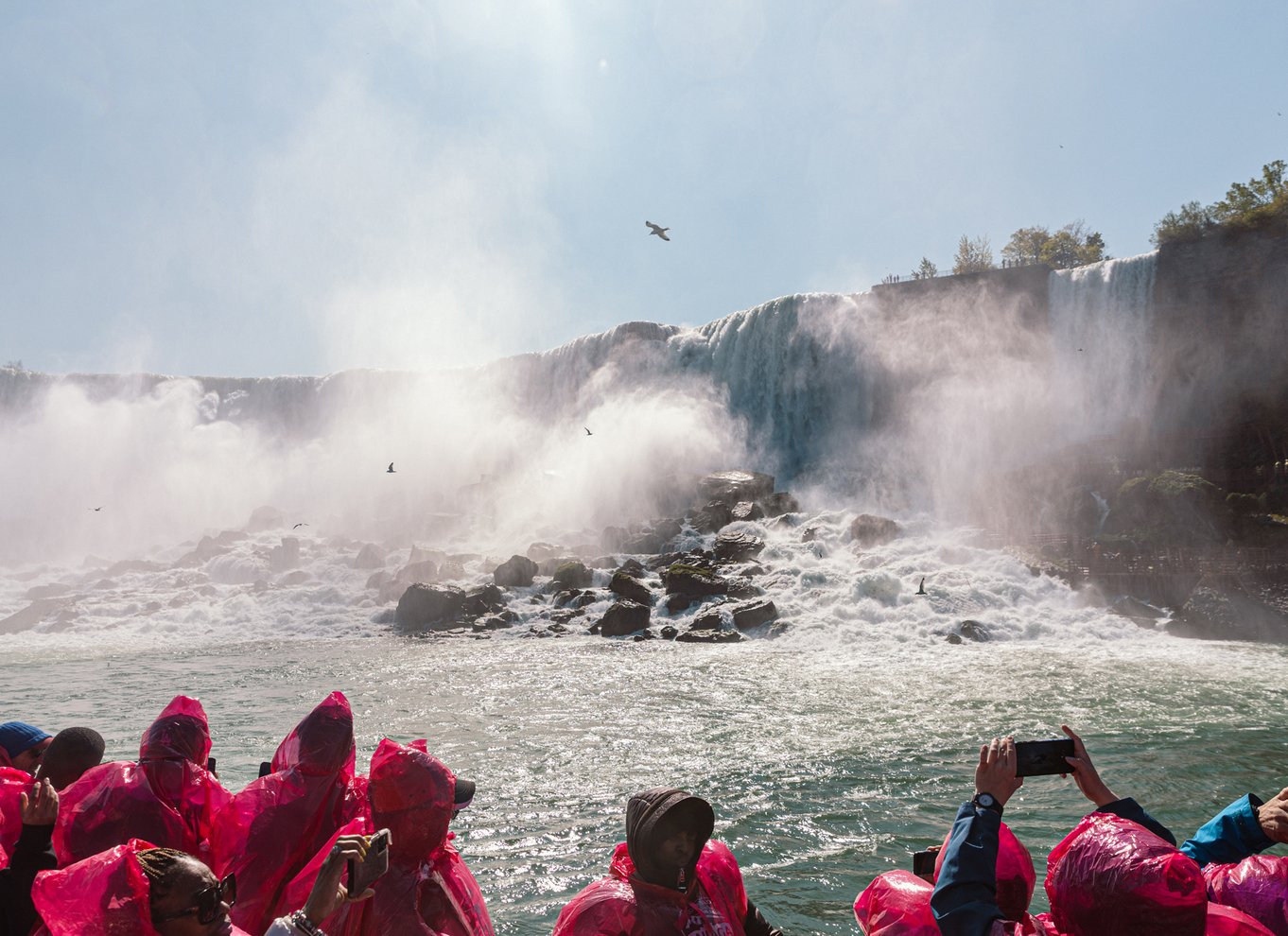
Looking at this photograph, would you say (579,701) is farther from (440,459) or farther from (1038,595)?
(440,459)

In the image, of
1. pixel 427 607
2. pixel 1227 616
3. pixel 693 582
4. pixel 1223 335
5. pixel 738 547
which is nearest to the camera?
pixel 1227 616

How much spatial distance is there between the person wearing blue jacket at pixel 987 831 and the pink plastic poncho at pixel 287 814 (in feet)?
6.46

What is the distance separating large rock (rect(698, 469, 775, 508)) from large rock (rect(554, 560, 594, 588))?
264 inches

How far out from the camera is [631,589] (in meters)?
22.8

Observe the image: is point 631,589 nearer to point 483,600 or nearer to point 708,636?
point 708,636

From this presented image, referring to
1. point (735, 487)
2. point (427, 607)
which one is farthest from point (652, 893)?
point (735, 487)

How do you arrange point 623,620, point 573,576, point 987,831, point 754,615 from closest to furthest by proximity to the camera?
point 987,831 → point 754,615 → point 623,620 → point 573,576

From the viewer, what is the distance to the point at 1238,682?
1297 cm

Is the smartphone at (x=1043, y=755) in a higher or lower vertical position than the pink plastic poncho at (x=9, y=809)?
higher

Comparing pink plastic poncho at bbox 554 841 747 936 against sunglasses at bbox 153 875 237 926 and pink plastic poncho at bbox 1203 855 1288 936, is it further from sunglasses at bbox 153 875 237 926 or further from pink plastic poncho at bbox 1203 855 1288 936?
pink plastic poncho at bbox 1203 855 1288 936

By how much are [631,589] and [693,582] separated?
182 cm

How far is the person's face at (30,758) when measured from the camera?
349cm

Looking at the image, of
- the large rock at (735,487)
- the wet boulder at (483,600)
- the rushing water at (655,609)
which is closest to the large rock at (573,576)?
the rushing water at (655,609)

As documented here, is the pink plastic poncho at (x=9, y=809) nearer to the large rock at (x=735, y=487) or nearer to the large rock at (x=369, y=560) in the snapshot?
the large rock at (x=735, y=487)
